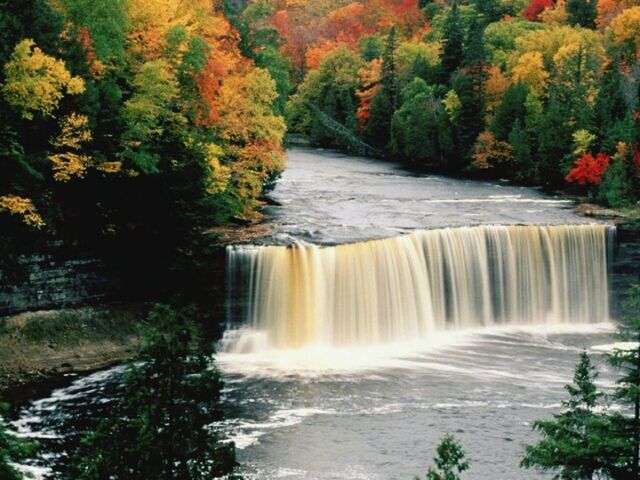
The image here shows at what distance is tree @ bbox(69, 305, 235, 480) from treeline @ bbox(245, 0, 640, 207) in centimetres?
4275

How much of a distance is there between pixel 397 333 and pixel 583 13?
57999 millimetres

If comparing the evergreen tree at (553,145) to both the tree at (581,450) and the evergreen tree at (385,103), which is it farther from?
the tree at (581,450)

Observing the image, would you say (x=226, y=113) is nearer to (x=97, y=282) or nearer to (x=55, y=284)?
(x=97, y=282)

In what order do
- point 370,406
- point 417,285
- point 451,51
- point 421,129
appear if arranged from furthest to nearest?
point 451,51 → point 421,129 → point 417,285 → point 370,406

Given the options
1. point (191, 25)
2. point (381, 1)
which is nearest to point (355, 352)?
point (191, 25)

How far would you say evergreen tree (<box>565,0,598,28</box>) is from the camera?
292ft

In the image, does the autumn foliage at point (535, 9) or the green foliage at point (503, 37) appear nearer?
the green foliage at point (503, 37)

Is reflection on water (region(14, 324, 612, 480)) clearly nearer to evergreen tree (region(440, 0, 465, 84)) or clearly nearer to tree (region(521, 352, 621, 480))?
tree (region(521, 352, 621, 480))

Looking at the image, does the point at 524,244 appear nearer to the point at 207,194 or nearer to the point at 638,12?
the point at 207,194

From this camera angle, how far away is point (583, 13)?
3529 inches

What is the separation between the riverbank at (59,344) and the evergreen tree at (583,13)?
2489 inches

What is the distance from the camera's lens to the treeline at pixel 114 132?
3353 cm

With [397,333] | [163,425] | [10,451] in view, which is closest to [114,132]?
[397,333]

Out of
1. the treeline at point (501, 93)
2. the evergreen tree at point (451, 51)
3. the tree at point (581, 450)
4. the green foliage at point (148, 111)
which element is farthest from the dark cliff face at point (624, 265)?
the evergreen tree at point (451, 51)
